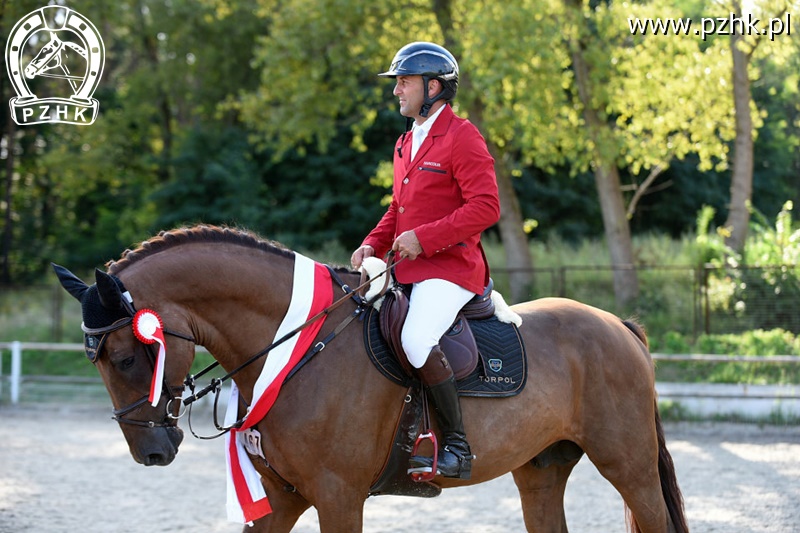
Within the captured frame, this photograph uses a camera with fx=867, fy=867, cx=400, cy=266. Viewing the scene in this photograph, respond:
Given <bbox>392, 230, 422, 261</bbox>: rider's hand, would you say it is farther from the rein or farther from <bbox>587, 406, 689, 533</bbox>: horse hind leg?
<bbox>587, 406, 689, 533</bbox>: horse hind leg

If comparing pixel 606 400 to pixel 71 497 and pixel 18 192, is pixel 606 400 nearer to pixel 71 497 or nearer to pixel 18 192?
pixel 71 497

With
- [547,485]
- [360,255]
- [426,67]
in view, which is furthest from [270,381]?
[547,485]

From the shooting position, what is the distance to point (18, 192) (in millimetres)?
28594

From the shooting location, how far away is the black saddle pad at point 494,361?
14.1ft

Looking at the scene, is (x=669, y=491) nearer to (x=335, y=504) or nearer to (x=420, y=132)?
(x=335, y=504)

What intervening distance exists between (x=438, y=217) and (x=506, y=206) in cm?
1518

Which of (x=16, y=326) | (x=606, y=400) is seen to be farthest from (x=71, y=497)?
(x=16, y=326)

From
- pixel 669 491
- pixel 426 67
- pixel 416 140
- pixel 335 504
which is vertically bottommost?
pixel 669 491

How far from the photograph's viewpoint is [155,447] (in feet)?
12.1

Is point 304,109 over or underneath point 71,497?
over

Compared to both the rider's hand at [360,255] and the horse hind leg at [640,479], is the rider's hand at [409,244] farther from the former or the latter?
the horse hind leg at [640,479]

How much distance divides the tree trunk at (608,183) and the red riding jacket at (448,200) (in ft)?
41.5

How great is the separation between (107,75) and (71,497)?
→ 27705 millimetres

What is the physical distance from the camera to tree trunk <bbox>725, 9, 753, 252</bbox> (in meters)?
16.6
